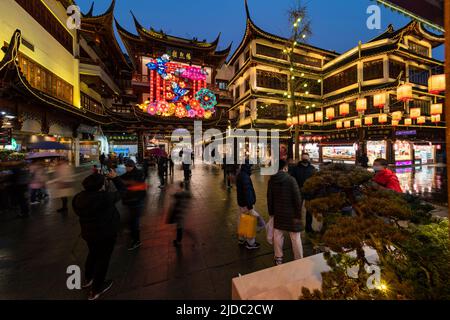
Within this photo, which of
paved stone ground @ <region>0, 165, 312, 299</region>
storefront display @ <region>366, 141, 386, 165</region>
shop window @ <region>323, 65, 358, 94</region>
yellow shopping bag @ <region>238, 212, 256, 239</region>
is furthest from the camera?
shop window @ <region>323, 65, 358, 94</region>

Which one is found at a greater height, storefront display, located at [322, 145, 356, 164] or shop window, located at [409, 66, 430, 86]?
shop window, located at [409, 66, 430, 86]

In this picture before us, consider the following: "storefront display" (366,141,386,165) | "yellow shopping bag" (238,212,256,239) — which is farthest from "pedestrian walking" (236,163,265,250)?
"storefront display" (366,141,386,165)

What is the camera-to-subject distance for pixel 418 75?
20656mm

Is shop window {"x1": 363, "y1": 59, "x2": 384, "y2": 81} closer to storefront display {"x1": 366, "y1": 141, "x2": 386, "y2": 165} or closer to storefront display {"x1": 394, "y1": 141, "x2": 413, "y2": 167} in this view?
storefront display {"x1": 366, "y1": 141, "x2": 386, "y2": 165}

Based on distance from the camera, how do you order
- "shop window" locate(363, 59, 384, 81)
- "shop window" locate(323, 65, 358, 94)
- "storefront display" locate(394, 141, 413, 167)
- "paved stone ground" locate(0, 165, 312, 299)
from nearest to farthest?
"paved stone ground" locate(0, 165, 312, 299) < "storefront display" locate(394, 141, 413, 167) < "shop window" locate(363, 59, 384, 81) < "shop window" locate(323, 65, 358, 94)

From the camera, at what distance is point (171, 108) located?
20.8m

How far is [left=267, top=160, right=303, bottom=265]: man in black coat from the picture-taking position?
303 cm

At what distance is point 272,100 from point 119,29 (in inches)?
818

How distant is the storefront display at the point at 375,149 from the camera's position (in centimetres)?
1889

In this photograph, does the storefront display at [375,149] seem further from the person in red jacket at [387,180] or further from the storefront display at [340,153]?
the person in red jacket at [387,180]

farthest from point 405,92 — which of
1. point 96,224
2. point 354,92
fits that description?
point 96,224

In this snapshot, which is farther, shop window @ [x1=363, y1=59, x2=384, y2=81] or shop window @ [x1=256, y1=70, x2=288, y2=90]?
shop window @ [x1=256, y1=70, x2=288, y2=90]

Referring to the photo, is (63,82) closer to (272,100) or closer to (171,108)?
(171,108)

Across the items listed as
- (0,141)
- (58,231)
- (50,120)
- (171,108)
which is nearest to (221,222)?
(58,231)
